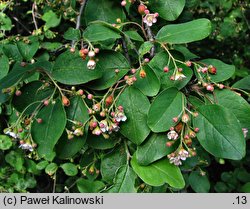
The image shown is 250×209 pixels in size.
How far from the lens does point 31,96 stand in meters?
1.04

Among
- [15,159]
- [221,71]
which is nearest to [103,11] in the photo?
[221,71]

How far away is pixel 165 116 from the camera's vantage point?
0.98 m

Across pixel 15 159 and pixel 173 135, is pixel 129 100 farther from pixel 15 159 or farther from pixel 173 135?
pixel 15 159

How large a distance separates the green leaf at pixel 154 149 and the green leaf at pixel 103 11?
0.40 meters

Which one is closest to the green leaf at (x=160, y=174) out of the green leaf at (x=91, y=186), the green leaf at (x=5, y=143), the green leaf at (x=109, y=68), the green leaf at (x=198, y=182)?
the green leaf at (x=109, y=68)

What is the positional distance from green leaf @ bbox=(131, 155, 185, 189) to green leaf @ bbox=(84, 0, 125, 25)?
45cm

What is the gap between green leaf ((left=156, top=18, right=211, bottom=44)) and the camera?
991 millimetres

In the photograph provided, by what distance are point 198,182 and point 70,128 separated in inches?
40.2

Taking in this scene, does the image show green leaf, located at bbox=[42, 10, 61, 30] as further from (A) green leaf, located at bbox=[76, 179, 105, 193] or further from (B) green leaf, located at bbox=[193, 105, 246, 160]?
(B) green leaf, located at bbox=[193, 105, 246, 160]

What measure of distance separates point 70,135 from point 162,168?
0.27 metres

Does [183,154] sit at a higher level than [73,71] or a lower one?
lower

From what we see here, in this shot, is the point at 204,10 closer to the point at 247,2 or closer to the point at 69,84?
the point at 247,2
